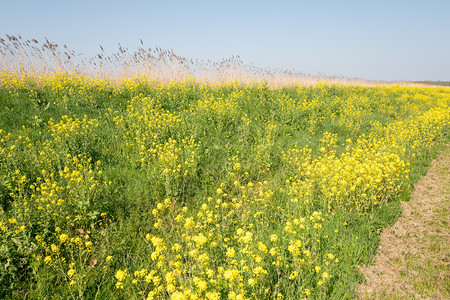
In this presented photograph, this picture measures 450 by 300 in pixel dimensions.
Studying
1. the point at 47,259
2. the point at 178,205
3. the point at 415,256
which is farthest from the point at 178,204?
the point at 415,256

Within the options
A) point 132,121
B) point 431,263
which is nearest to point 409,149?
point 431,263

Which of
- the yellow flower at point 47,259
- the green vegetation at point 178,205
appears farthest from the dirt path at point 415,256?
the yellow flower at point 47,259

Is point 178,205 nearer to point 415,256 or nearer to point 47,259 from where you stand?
point 47,259

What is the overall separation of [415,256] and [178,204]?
3686 mm

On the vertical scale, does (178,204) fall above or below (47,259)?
below

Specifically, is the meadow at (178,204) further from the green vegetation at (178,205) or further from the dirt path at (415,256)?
the dirt path at (415,256)

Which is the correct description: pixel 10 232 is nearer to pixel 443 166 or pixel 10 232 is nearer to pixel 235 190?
pixel 235 190

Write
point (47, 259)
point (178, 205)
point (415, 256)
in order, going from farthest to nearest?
point (178, 205) < point (415, 256) < point (47, 259)

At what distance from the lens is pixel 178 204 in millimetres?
4652

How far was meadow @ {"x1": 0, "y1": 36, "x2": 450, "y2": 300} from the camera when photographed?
2848mm

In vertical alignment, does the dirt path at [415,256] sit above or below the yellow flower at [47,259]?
below

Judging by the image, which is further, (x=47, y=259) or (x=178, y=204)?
(x=178, y=204)

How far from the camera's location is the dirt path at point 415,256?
2975 mm

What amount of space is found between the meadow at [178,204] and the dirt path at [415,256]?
18 centimetres
